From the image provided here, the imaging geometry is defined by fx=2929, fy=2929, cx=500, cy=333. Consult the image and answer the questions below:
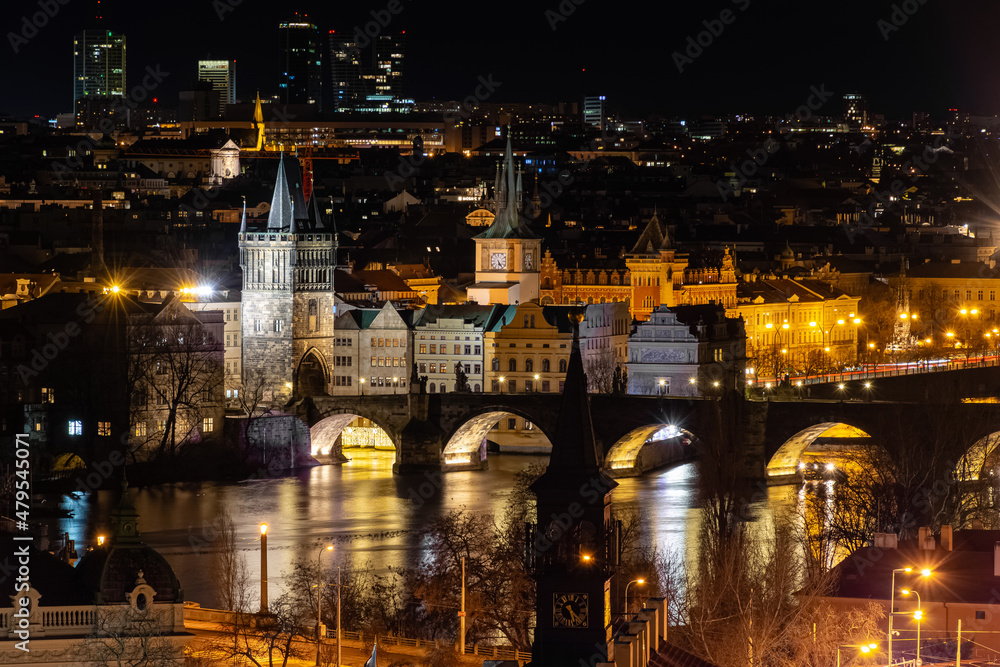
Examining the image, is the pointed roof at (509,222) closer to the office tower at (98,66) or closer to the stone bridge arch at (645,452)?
the stone bridge arch at (645,452)

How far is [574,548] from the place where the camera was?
31031mm

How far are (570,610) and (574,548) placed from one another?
26.9 inches

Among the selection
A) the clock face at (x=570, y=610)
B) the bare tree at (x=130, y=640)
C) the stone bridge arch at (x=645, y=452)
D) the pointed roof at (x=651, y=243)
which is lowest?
the bare tree at (x=130, y=640)

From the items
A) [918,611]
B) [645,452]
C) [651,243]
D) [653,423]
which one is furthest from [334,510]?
[651,243]

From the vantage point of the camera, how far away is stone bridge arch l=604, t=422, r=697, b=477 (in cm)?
6981

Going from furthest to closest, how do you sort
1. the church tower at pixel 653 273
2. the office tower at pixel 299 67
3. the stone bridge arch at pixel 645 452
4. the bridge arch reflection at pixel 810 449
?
the office tower at pixel 299 67 < the church tower at pixel 653 273 < the stone bridge arch at pixel 645 452 < the bridge arch reflection at pixel 810 449

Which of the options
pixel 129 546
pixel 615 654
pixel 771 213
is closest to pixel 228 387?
pixel 129 546

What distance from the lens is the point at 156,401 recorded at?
69.5 meters

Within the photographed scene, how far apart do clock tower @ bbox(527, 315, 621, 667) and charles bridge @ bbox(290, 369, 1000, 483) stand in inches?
1290

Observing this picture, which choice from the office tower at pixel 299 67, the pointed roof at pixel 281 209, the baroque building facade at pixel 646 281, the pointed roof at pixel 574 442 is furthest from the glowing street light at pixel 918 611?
the office tower at pixel 299 67

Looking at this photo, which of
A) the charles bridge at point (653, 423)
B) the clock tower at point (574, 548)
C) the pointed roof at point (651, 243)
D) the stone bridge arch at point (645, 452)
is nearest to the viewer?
the clock tower at point (574, 548)

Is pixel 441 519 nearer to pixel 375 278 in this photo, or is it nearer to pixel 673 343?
pixel 673 343

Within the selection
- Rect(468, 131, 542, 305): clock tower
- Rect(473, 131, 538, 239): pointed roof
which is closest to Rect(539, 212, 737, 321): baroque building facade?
Rect(468, 131, 542, 305): clock tower

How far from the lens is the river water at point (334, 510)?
55031mm
